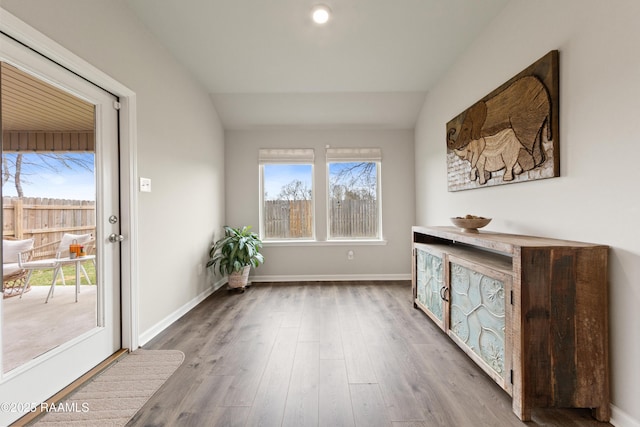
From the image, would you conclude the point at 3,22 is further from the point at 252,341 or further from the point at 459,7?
the point at 459,7

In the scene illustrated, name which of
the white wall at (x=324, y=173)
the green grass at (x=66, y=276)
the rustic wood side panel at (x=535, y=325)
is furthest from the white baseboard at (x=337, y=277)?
the rustic wood side panel at (x=535, y=325)

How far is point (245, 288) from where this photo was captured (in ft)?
11.3

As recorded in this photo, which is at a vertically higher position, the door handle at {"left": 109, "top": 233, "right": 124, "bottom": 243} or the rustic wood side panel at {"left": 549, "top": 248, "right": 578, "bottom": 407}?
the door handle at {"left": 109, "top": 233, "right": 124, "bottom": 243}

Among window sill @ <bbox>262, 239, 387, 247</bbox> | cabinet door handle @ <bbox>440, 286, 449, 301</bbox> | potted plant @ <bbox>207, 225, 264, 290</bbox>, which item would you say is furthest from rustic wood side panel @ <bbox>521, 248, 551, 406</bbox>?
potted plant @ <bbox>207, 225, 264, 290</bbox>

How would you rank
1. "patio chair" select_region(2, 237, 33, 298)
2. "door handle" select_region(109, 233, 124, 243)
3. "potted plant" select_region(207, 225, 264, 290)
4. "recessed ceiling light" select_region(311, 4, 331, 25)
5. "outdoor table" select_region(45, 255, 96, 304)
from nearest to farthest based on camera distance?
"patio chair" select_region(2, 237, 33, 298)
"outdoor table" select_region(45, 255, 96, 304)
"door handle" select_region(109, 233, 124, 243)
"recessed ceiling light" select_region(311, 4, 331, 25)
"potted plant" select_region(207, 225, 264, 290)

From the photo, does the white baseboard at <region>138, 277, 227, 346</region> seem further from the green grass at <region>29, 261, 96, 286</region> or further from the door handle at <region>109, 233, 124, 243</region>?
the door handle at <region>109, 233, 124, 243</region>

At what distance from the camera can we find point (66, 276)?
1.60 meters

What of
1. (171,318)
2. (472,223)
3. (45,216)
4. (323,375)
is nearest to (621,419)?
(472,223)

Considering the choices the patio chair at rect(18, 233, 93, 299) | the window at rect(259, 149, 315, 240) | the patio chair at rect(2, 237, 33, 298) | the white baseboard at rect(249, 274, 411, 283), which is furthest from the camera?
the window at rect(259, 149, 315, 240)

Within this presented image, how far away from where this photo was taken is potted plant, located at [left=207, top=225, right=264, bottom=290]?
127 inches

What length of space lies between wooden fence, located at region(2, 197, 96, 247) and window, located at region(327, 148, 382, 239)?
9.08 feet

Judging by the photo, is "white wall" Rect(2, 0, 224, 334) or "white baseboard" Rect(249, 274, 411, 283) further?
"white baseboard" Rect(249, 274, 411, 283)

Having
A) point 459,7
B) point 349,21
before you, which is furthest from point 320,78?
point 459,7

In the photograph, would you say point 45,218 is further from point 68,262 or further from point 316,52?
point 316,52
